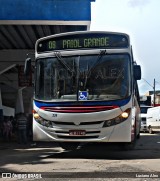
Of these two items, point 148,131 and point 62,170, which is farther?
point 148,131

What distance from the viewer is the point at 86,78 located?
1176cm

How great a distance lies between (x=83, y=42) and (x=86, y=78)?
1216mm

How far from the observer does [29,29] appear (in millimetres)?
20500

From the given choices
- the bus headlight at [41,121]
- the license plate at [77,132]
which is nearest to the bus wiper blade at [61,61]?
the bus headlight at [41,121]

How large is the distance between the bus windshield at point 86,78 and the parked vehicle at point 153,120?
2167 cm

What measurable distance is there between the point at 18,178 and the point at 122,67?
188 inches

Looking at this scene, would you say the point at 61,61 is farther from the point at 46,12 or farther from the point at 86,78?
the point at 46,12

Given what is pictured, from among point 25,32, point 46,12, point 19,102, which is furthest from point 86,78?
point 19,102

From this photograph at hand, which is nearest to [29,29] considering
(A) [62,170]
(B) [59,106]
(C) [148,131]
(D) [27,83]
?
(D) [27,83]

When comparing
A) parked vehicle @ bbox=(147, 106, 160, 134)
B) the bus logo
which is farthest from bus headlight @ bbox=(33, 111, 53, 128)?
parked vehicle @ bbox=(147, 106, 160, 134)

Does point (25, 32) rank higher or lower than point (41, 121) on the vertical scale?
higher

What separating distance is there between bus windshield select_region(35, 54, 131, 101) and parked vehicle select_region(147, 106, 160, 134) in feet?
71.1

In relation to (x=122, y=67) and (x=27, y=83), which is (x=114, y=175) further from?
(x=27, y=83)

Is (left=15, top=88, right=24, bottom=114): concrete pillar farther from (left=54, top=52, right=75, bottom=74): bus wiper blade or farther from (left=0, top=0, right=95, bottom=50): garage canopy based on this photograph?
(left=54, top=52, right=75, bottom=74): bus wiper blade
